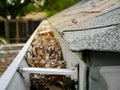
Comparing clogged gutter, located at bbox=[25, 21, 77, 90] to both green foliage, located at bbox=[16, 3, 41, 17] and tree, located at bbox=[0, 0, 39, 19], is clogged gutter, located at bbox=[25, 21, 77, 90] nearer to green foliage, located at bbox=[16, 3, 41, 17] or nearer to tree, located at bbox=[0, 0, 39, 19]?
tree, located at bbox=[0, 0, 39, 19]

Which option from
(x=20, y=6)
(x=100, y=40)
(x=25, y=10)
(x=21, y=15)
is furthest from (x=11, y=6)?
(x=100, y=40)

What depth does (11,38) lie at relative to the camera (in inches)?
1323

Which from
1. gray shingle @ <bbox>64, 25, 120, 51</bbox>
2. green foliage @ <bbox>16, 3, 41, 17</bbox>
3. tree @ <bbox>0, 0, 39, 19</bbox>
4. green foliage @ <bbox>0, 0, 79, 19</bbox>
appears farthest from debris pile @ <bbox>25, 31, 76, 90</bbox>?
green foliage @ <bbox>16, 3, 41, 17</bbox>

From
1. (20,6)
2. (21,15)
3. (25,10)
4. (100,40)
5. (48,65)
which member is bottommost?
(21,15)

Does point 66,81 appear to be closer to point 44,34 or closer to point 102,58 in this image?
point 102,58

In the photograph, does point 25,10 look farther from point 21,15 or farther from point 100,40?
point 100,40

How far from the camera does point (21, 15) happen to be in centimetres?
4231

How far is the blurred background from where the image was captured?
3356 cm

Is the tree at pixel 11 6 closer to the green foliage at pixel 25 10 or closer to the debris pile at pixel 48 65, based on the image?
the green foliage at pixel 25 10

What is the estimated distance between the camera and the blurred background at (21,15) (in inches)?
1321

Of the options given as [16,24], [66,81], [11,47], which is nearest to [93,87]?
[66,81]

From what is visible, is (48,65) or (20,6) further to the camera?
(20,6)

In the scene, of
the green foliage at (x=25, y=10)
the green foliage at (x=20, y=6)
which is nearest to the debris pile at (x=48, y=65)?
the green foliage at (x=20, y=6)

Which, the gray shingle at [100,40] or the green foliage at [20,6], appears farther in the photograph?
the green foliage at [20,6]
